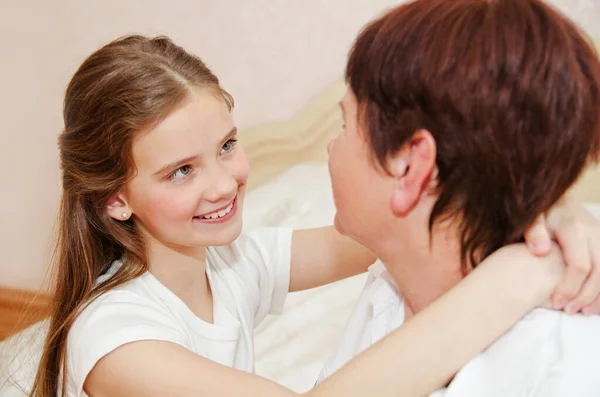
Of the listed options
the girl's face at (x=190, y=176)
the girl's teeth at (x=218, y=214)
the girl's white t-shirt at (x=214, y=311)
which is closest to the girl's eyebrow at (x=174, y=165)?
the girl's face at (x=190, y=176)

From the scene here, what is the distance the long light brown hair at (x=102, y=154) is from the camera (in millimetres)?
1183

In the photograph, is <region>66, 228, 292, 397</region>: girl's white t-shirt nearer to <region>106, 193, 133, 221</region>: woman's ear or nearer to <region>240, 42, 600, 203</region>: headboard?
<region>106, 193, 133, 221</region>: woman's ear

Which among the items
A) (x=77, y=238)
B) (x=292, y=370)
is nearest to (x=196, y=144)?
(x=77, y=238)

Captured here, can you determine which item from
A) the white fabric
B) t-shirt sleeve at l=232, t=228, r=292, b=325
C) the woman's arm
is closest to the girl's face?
t-shirt sleeve at l=232, t=228, r=292, b=325

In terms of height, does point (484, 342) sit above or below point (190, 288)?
above

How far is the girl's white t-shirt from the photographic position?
1.13 m

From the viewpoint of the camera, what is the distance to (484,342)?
2.92ft

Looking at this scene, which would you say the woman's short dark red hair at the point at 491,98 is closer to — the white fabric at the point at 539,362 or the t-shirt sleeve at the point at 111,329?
the white fabric at the point at 539,362

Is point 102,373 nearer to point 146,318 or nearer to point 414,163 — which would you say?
point 146,318

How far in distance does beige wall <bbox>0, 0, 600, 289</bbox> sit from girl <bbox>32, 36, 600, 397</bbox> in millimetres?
1189

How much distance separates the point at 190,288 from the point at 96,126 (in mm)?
349

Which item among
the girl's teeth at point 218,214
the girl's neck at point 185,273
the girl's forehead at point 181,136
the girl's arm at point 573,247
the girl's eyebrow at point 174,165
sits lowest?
the girl's neck at point 185,273

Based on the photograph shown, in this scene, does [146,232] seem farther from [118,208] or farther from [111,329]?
[111,329]

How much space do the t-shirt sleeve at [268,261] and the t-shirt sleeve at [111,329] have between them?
30 cm
